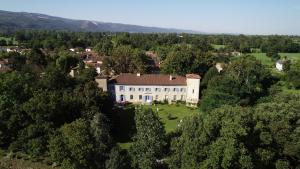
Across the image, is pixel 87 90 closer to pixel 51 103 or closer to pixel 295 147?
pixel 51 103

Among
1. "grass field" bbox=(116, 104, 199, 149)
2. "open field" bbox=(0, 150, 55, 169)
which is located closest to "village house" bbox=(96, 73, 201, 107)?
"grass field" bbox=(116, 104, 199, 149)

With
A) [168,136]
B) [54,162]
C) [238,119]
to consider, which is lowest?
[54,162]

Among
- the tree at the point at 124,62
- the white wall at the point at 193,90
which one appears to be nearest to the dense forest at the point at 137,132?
the white wall at the point at 193,90

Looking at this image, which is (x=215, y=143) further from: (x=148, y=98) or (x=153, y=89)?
(x=148, y=98)

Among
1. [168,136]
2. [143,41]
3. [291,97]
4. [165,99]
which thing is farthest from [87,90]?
[143,41]

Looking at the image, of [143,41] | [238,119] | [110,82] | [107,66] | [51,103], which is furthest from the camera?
[143,41]

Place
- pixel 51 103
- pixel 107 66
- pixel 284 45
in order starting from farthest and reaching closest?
pixel 284 45 → pixel 107 66 → pixel 51 103

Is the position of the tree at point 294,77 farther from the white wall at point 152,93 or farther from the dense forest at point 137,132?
the white wall at point 152,93
